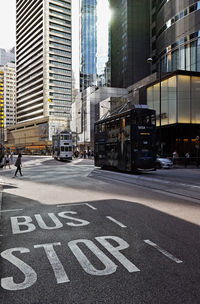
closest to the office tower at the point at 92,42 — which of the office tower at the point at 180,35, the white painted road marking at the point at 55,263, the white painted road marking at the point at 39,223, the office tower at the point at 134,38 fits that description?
the office tower at the point at 134,38

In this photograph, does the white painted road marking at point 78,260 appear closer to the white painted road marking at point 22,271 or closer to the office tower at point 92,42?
the white painted road marking at point 22,271

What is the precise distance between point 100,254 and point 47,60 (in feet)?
386

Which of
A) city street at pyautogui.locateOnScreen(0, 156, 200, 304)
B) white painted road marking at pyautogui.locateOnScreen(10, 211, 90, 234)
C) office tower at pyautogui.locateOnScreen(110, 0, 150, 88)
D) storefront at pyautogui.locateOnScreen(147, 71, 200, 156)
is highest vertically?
office tower at pyautogui.locateOnScreen(110, 0, 150, 88)

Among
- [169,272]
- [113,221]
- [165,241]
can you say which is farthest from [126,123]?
[169,272]

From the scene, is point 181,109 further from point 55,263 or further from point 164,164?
point 55,263

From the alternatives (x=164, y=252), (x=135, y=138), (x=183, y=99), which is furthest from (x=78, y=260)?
(x=183, y=99)

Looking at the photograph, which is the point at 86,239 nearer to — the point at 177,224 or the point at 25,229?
the point at 25,229

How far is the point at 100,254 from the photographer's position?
13.7ft

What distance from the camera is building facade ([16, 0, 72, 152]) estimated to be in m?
112

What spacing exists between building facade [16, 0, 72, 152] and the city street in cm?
9747

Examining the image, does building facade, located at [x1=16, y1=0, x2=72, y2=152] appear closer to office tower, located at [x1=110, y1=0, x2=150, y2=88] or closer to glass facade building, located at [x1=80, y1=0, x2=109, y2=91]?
glass facade building, located at [x1=80, y1=0, x2=109, y2=91]

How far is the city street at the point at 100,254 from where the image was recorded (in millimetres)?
3055

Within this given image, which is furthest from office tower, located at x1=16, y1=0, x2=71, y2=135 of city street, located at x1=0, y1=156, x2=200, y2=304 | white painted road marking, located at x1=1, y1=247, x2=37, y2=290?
white painted road marking, located at x1=1, y1=247, x2=37, y2=290

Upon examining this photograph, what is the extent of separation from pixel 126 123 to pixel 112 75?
7212cm
